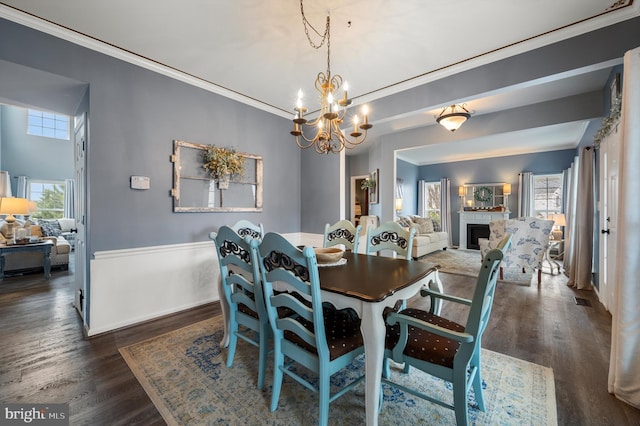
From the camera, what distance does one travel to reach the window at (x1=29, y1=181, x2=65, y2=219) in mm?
7957

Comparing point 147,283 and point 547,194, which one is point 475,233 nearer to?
point 547,194

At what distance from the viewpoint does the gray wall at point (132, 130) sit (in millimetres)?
2316

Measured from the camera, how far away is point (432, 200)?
28.5 feet

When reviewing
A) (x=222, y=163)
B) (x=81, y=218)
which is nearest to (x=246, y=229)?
(x=222, y=163)

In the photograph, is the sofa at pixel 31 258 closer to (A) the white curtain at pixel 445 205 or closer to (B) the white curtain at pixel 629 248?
(B) the white curtain at pixel 629 248

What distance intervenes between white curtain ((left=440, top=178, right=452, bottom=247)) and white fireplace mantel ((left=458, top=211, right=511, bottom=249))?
1.17ft

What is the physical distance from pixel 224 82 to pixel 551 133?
20.2 ft

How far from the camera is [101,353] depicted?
7.05 feet

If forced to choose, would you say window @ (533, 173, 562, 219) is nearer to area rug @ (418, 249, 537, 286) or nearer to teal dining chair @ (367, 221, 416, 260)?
area rug @ (418, 249, 537, 286)

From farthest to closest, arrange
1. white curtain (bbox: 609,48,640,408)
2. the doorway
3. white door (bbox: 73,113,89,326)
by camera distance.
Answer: the doorway → white door (bbox: 73,113,89,326) → white curtain (bbox: 609,48,640,408)

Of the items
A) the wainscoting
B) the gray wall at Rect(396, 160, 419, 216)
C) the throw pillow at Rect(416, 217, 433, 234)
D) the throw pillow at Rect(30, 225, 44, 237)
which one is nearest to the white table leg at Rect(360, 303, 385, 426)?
the wainscoting

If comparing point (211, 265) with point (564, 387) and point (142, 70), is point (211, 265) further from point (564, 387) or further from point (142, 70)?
point (564, 387)

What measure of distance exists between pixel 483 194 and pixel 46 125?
13.6m

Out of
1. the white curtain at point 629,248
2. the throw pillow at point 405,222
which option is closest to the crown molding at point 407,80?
the white curtain at point 629,248
